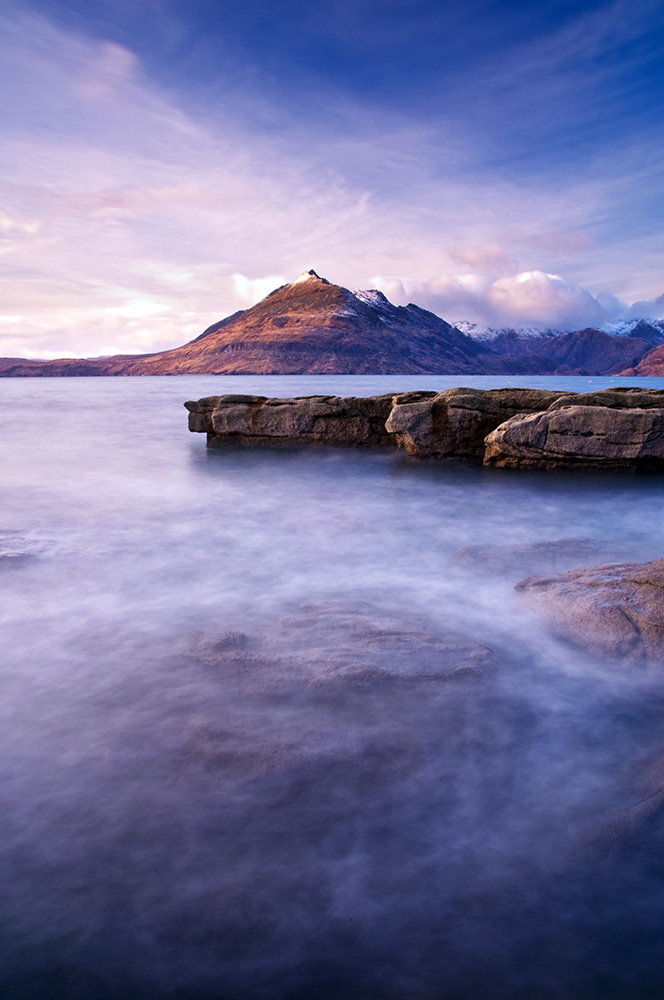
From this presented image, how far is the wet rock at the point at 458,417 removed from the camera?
13.3 m

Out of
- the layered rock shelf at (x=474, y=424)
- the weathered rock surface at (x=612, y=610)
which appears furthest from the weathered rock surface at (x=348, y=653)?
the layered rock shelf at (x=474, y=424)

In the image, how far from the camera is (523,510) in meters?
9.41

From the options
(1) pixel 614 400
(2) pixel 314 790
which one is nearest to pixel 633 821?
(2) pixel 314 790

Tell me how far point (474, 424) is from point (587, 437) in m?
2.60

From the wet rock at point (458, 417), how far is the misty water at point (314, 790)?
24.0 ft

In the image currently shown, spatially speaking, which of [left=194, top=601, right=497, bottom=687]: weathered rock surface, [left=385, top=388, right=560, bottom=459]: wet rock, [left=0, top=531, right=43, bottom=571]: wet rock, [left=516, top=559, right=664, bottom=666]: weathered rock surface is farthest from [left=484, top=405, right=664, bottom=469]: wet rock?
[left=0, top=531, right=43, bottom=571]: wet rock

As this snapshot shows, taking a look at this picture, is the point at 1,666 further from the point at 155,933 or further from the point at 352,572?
the point at 352,572

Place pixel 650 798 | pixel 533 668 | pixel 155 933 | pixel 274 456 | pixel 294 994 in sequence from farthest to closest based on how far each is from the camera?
pixel 274 456, pixel 533 668, pixel 650 798, pixel 155 933, pixel 294 994

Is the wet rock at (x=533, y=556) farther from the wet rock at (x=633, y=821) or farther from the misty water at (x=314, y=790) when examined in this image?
the wet rock at (x=633, y=821)

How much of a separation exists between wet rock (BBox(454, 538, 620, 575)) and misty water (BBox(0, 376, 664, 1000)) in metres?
0.10

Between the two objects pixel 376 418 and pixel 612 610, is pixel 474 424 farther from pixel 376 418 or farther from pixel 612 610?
pixel 612 610

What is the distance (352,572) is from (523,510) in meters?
4.26

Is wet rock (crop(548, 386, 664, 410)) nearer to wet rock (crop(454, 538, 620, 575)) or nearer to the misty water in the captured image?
wet rock (crop(454, 538, 620, 575))

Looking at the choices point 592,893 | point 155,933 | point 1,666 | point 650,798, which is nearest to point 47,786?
point 155,933
